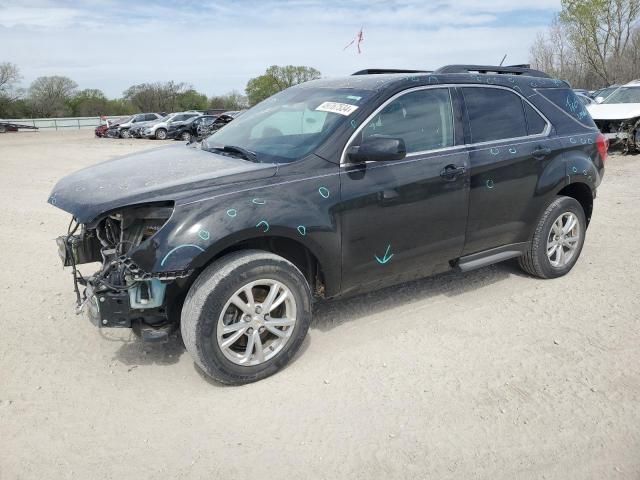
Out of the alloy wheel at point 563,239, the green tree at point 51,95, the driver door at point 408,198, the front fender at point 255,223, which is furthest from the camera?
the green tree at point 51,95

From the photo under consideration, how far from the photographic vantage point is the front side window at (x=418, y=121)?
388 centimetres

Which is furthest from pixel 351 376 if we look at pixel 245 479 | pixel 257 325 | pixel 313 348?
pixel 245 479

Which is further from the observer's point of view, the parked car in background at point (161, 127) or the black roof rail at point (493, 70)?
the parked car in background at point (161, 127)

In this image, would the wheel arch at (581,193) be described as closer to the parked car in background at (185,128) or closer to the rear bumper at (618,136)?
the rear bumper at (618,136)

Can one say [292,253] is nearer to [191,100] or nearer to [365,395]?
[365,395]

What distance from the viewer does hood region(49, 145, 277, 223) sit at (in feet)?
10.4

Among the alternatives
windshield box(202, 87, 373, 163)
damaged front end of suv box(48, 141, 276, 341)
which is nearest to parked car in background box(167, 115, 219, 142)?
windshield box(202, 87, 373, 163)

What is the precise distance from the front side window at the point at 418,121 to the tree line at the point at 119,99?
5449 centimetres

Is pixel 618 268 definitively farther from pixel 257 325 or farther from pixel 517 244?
pixel 257 325

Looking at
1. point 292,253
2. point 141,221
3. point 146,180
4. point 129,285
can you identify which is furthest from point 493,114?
point 129,285

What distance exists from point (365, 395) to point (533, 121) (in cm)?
291

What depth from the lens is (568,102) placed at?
5082 mm

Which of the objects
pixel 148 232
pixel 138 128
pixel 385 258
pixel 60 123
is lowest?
pixel 385 258

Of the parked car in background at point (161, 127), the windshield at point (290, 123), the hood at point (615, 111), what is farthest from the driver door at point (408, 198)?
the parked car in background at point (161, 127)
